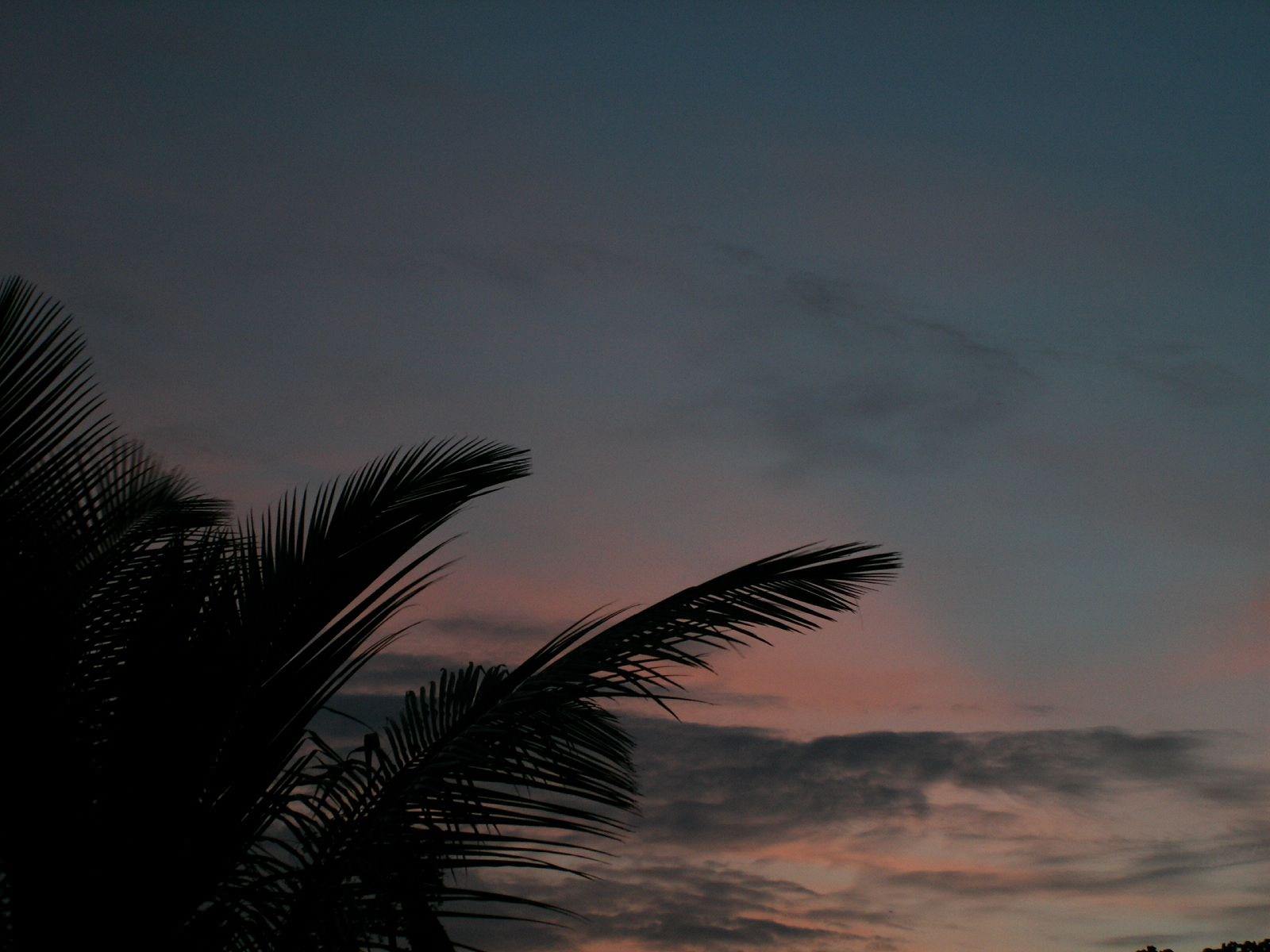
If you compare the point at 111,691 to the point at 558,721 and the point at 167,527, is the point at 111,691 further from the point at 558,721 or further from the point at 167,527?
the point at 167,527

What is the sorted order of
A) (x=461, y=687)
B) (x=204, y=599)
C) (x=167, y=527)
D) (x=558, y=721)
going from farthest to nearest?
(x=167, y=527) < (x=461, y=687) < (x=204, y=599) < (x=558, y=721)

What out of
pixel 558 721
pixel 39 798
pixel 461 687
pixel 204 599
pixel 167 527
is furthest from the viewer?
pixel 167 527

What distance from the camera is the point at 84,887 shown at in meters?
4.64

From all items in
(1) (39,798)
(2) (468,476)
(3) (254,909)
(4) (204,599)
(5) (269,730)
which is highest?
(2) (468,476)

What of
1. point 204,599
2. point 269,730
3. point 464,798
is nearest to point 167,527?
point 204,599

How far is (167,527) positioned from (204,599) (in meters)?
3.11

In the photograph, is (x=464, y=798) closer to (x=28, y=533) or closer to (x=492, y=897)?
(x=492, y=897)

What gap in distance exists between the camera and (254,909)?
4891 millimetres

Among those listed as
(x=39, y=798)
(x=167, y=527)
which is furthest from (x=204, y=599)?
(x=167, y=527)

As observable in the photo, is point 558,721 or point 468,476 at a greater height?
point 468,476

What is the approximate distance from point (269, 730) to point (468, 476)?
1.43 metres

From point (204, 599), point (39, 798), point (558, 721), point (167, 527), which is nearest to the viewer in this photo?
point (39, 798)

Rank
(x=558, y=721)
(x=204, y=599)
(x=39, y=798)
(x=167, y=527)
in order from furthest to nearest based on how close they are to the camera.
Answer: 1. (x=167, y=527)
2. (x=204, y=599)
3. (x=558, y=721)
4. (x=39, y=798)

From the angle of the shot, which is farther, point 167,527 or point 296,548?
point 167,527
